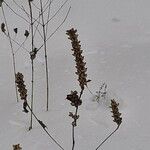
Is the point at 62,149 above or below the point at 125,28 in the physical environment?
below

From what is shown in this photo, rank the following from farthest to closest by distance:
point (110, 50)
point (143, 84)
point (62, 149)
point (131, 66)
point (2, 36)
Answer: point (2, 36) → point (110, 50) → point (131, 66) → point (143, 84) → point (62, 149)

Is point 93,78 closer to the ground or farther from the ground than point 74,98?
farther from the ground

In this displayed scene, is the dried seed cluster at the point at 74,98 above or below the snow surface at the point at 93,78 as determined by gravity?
below

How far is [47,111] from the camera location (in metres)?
2.85

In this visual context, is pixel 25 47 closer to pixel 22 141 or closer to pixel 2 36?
pixel 2 36

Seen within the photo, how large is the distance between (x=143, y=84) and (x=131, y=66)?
0.30 meters

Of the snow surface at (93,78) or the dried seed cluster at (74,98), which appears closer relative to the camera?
the dried seed cluster at (74,98)

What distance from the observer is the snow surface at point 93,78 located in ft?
8.38

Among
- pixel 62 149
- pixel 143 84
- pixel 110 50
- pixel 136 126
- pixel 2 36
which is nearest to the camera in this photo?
pixel 62 149

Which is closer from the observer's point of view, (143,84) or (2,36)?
(143,84)

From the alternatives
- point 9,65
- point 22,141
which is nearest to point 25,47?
point 9,65

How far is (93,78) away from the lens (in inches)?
127

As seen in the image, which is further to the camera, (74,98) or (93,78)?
(93,78)

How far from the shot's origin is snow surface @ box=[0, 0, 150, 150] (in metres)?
2.55
